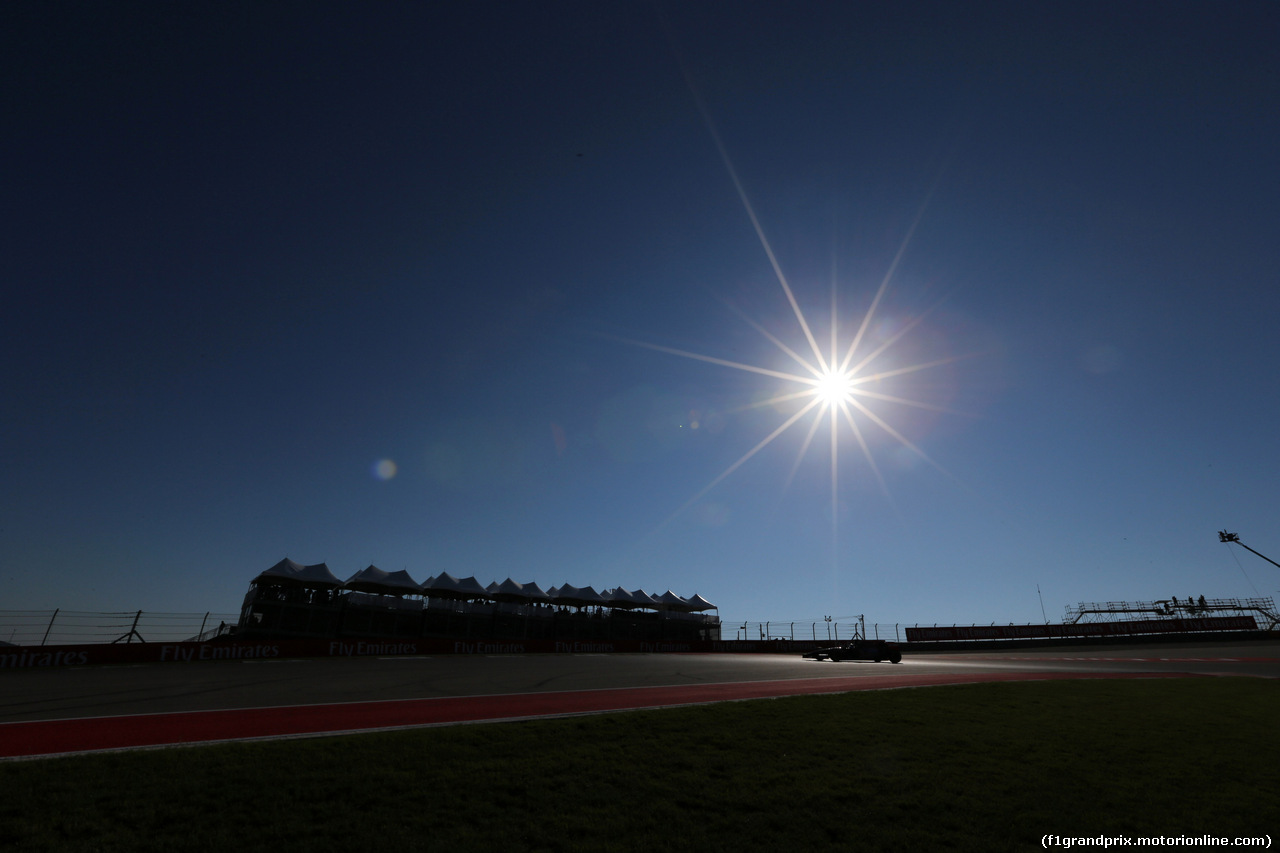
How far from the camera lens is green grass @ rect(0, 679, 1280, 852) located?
489 cm

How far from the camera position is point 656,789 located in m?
6.08

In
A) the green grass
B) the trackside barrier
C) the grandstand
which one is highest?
the grandstand

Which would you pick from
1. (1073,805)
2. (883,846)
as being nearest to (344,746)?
(883,846)

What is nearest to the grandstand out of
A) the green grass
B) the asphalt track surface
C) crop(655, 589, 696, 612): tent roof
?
crop(655, 589, 696, 612): tent roof

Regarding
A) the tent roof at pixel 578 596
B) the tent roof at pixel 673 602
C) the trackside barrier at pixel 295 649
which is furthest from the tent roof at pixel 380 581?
the tent roof at pixel 673 602

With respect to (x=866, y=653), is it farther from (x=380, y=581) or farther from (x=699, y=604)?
(x=380, y=581)

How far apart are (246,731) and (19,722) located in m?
4.45

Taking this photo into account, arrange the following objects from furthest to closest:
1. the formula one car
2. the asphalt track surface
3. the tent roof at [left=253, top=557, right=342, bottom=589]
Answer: the tent roof at [left=253, top=557, right=342, bottom=589]
the formula one car
the asphalt track surface

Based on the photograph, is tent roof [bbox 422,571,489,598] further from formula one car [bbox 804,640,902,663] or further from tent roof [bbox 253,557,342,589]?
formula one car [bbox 804,640,902,663]

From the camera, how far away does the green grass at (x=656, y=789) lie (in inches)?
193

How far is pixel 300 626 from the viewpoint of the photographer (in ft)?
135

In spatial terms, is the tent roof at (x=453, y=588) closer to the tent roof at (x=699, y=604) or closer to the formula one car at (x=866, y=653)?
the tent roof at (x=699, y=604)

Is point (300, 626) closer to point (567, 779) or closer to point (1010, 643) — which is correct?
point (567, 779)

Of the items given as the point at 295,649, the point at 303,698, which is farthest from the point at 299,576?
the point at 303,698
